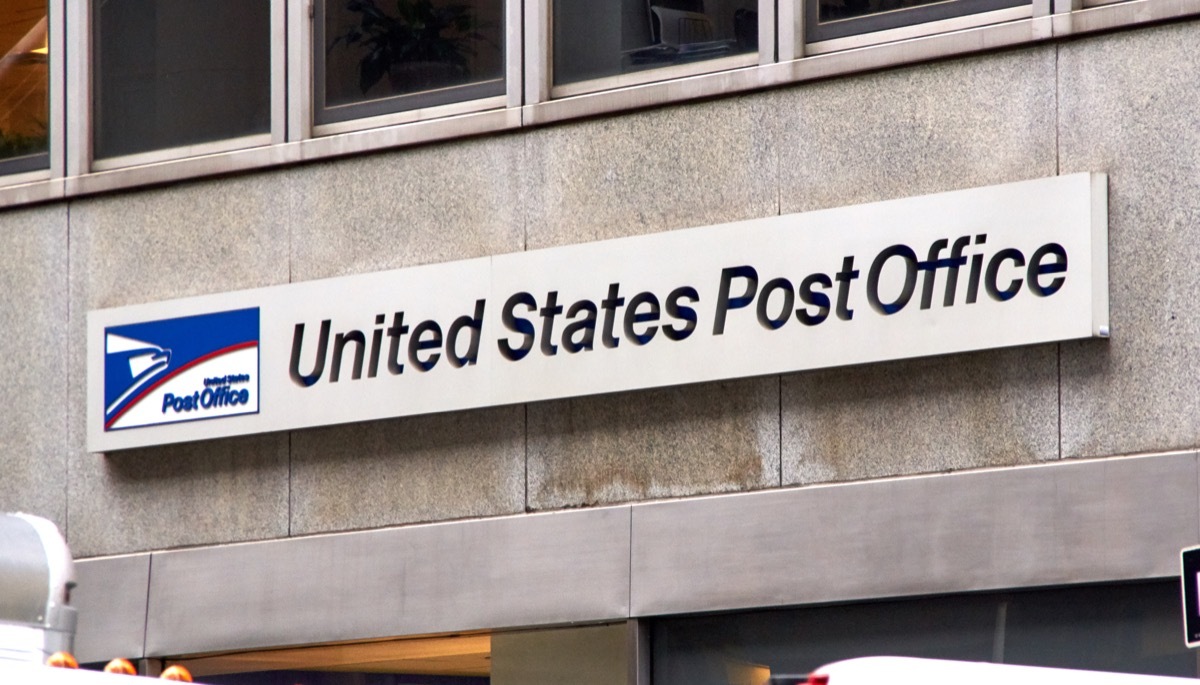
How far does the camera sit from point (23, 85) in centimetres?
1419

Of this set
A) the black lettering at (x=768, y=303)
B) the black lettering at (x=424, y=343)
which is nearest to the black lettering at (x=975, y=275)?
the black lettering at (x=768, y=303)

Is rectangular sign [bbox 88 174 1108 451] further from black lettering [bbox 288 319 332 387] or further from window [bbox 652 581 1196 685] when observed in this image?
window [bbox 652 581 1196 685]

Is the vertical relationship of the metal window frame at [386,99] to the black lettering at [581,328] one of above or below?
above

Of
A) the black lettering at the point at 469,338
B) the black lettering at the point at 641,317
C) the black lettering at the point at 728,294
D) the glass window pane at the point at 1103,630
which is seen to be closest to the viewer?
the glass window pane at the point at 1103,630

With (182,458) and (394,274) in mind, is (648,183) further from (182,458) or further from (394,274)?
(182,458)

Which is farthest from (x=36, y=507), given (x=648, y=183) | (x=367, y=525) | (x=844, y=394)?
(x=844, y=394)

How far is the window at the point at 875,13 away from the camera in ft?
36.0

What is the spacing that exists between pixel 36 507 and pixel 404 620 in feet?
9.03

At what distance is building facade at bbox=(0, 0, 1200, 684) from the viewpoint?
10.2 meters

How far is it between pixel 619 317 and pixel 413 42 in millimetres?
2306

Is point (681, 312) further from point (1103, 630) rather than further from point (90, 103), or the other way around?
point (90, 103)

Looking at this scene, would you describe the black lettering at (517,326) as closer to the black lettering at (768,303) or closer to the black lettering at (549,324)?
the black lettering at (549,324)

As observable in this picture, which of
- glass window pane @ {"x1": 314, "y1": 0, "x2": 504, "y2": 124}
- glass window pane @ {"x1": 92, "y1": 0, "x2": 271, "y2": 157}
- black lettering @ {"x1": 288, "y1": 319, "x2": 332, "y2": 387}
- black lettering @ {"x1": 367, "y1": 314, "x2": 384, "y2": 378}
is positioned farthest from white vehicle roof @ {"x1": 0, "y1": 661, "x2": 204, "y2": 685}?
glass window pane @ {"x1": 92, "y1": 0, "x2": 271, "y2": 157}

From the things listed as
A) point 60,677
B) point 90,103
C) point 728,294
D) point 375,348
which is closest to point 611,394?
point 728,294
